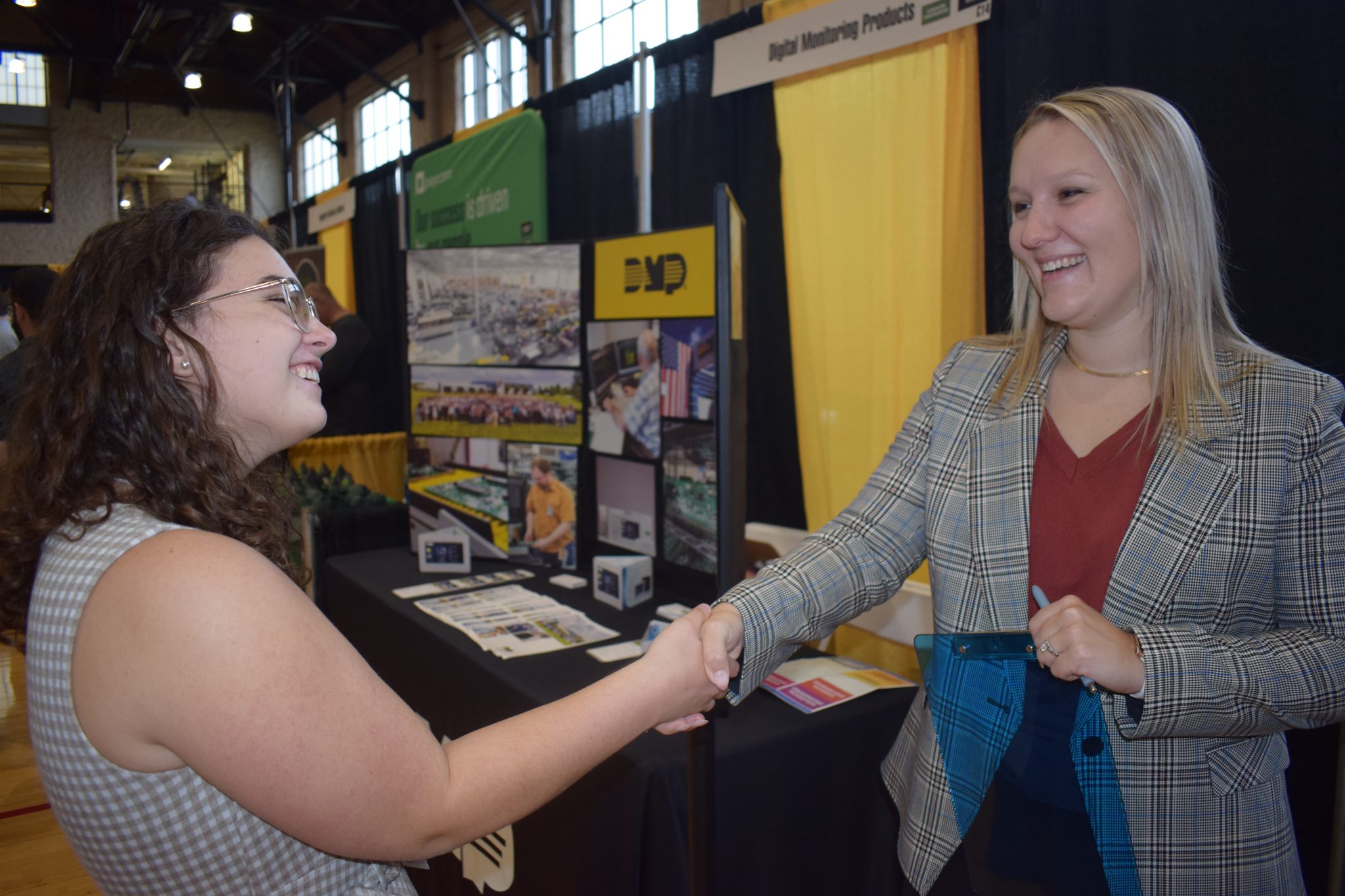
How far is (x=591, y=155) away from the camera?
5.40 meters

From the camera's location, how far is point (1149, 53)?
2621mm

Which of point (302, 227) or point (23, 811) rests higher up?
point (302, 227)

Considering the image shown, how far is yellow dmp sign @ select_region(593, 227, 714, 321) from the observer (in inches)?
90.6

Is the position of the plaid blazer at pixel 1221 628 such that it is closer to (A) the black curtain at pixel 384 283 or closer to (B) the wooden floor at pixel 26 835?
(B) the wooden floor at pixel 26 835

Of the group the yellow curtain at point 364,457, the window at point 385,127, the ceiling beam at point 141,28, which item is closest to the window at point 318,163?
the window at point 385,127

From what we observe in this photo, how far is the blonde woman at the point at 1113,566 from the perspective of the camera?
108 centimetres

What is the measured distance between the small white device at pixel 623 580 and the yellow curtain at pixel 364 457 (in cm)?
302

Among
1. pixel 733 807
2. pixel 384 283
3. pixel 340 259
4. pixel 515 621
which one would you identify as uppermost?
pixel 340 259

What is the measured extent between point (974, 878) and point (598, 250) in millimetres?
2026

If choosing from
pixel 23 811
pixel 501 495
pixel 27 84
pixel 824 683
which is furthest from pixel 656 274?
pixel 27 84

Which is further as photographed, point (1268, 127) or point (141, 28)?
point (141, 28)

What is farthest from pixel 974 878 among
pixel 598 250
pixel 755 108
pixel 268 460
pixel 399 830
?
pixel 755 108

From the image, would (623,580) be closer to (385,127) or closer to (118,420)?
(118,420)

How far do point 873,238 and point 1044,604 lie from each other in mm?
2569
